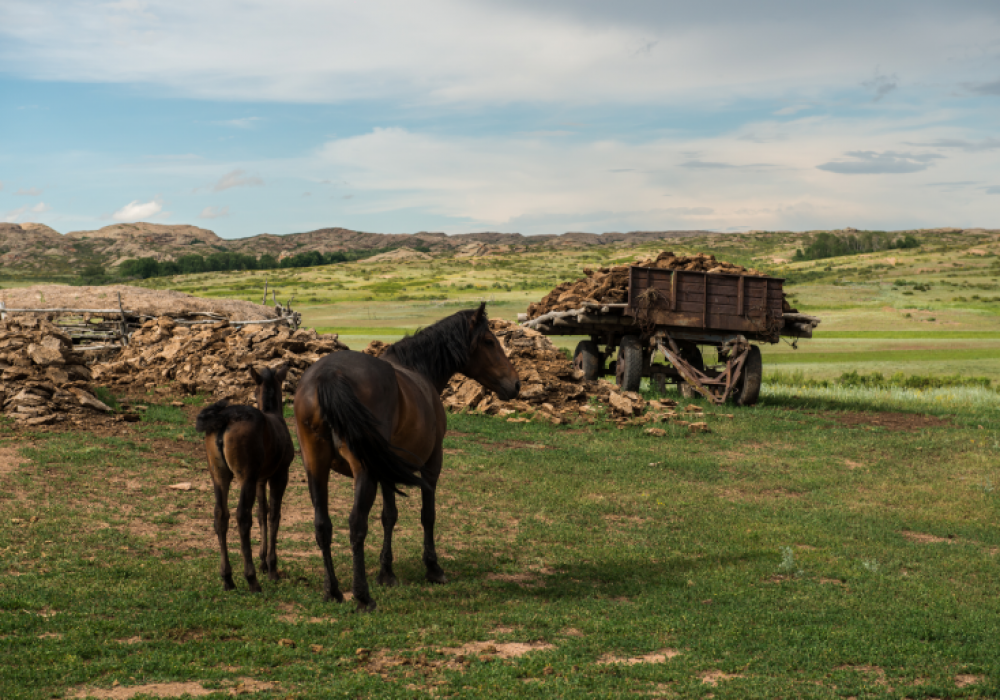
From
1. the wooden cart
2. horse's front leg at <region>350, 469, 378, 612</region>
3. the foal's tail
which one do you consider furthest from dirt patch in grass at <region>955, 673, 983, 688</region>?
the wooden cart

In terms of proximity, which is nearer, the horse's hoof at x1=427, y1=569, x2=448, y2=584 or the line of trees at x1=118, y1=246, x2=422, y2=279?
the horse's hoof at x1=427, y1=569, x2=448, y2=584

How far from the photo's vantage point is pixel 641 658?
5602 millimetres

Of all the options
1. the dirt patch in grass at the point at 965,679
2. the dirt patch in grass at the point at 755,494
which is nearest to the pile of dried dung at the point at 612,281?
the dirt patch in grass at the point at 755,494

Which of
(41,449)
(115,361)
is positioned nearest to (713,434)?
(41,449)

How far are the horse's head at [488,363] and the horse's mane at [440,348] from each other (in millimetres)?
15

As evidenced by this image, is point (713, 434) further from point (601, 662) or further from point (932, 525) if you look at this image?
point (601, 662)

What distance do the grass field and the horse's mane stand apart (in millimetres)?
2021

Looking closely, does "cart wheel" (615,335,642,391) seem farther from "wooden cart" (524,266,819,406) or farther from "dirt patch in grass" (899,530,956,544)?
"dirt patch in grass" (899,530,956,544)

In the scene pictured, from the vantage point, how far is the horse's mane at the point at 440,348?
768 centimetres

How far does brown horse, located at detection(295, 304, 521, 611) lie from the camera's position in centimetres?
621

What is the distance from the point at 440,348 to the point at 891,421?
46.2ft

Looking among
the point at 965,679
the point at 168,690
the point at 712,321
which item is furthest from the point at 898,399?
the point at 168,690

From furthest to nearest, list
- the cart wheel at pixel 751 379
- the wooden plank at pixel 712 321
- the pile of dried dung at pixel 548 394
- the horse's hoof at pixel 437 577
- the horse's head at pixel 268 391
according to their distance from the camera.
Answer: the cart wheel at pixel 751 379, the wooden plank at pixel 712 321, the pile of dried dung at pixel 548 394, the horse's head at pixel 268 391, the horse's hoof at pixel 437 577

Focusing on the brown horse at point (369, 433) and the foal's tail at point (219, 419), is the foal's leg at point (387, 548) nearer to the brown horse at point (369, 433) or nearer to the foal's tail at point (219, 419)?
the brown horse at point (369, 433)
